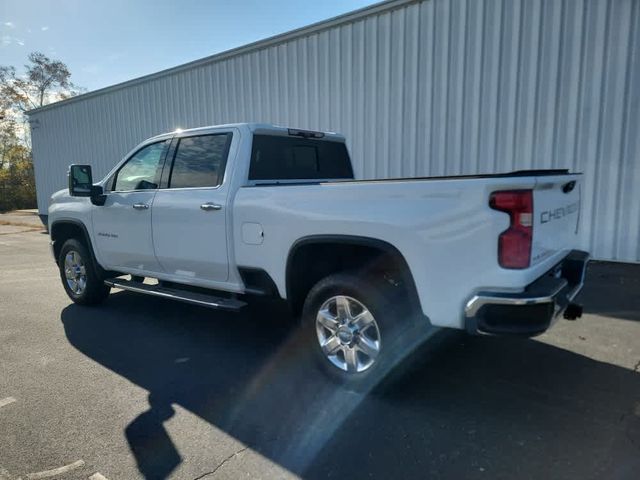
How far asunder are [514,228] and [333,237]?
1.20 metres

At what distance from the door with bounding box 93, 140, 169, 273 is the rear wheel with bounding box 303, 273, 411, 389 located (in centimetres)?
216

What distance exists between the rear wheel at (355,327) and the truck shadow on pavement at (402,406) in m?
0.17

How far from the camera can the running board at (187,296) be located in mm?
3977

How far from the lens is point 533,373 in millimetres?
3598

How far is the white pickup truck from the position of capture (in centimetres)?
264

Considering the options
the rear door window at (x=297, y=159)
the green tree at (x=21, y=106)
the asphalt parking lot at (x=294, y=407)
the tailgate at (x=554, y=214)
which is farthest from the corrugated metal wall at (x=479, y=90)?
the green tree at (x=21, y=106)

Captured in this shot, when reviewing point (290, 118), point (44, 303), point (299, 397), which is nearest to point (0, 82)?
point (290, 118)

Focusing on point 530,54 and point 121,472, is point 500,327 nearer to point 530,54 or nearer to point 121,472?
point 121,472

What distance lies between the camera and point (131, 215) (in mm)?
4891

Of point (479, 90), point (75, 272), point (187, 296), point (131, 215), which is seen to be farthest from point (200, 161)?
point (479, 90)

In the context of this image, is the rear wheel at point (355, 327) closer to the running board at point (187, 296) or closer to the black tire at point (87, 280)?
the running board at point (187, 296)

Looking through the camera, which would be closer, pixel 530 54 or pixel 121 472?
pixel 121 472

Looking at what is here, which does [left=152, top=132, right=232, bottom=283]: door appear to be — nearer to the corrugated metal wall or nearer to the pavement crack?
the pavement crack

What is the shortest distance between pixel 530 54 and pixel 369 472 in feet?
22.6
